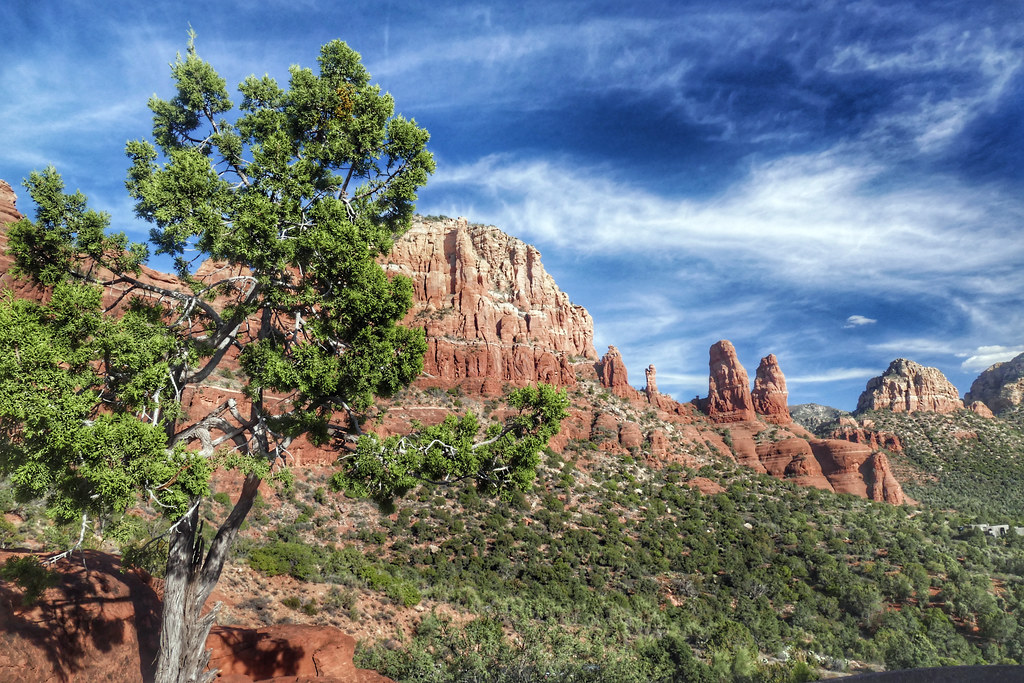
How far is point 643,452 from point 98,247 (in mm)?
63501

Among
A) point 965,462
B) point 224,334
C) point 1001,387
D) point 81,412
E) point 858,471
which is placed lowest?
point 858,471

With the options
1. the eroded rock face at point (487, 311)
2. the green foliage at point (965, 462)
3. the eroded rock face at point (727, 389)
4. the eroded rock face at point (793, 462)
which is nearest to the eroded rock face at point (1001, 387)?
the green foliage at point (965, 462)

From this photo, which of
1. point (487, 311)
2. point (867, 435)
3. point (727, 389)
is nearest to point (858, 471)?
point (867, 435)

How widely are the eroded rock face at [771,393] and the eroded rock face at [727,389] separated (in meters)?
2.86

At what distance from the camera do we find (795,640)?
28.3 m

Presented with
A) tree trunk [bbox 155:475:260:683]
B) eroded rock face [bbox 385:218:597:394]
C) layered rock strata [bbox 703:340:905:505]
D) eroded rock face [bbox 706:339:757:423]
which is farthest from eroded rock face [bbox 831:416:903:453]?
tree trunk [bbox 155:475:260:683]

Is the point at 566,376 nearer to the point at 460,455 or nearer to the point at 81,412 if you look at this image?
the point at 460,455

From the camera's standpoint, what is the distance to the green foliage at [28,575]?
9.41 metres

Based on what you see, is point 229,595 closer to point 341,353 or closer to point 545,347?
point 341,353

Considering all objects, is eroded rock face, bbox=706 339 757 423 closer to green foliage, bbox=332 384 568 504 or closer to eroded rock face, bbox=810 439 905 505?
eroded rock face, bbox=810 439 905 505

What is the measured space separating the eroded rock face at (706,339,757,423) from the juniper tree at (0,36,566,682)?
91979 millimetres

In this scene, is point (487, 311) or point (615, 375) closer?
point (487, 311)

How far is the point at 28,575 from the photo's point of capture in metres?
9.64

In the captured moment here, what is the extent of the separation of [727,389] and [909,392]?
4882cm
